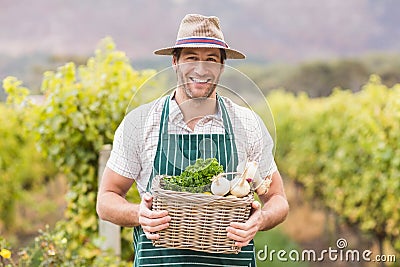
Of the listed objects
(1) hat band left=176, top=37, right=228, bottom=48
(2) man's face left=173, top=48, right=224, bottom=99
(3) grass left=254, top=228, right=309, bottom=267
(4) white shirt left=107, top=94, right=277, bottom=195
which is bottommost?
(3) grass left=254, top=228, right=309, bottom=267

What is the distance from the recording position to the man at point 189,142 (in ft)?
6.51

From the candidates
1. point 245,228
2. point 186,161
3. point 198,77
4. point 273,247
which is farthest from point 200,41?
point 273,247

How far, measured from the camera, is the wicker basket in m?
1.84

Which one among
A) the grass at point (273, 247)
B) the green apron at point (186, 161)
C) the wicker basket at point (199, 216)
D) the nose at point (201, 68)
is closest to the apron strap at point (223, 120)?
the green apron at point (186, 161)

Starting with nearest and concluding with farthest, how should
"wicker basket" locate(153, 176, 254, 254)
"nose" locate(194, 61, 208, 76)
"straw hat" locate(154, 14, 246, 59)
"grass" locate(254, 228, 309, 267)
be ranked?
1. "wicker basket" locate(153, 176, 254, 254)
2. "nose" locate(194, 61, 208, 76)
3. "straw hat" locate(154, 14, 246, 59)
4. "grass" locate(254, 228, 309, 267)

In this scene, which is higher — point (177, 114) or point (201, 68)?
point (201, 68)

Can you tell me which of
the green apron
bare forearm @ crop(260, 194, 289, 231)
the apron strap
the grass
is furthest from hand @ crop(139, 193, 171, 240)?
the grass

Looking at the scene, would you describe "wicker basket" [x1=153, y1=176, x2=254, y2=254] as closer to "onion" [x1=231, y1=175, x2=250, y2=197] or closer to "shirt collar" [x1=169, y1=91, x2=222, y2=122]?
"onion" [x1=231, y1=175, x2=250, y2=197]

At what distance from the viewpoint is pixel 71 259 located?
3.79m

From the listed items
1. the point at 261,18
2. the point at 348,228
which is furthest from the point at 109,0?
the point at 348,228

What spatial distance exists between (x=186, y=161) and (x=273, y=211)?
0.40m

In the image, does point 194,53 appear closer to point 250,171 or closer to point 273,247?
point 250,171

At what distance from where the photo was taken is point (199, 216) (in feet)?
6.09

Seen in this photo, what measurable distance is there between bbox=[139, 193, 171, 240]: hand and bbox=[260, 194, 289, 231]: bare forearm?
1.25ft
